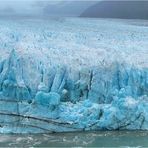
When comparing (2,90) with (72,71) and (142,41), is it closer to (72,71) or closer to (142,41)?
(72,71)

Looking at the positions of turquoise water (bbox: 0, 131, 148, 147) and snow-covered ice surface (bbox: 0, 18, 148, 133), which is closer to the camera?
turquoise water (bbox: 0, 131, 148, 147)

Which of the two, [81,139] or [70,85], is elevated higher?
[70,85]

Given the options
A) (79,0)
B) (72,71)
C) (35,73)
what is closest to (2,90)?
(35,73)

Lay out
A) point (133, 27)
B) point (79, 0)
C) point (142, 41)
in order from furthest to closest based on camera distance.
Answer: point (79, 0)
point (133, 27)
point (142, 41)

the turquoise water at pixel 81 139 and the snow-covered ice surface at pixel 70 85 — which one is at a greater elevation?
the snow-covered ice surface at pixel 70 85

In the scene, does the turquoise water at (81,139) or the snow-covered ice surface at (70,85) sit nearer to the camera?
the turquoise water at (81,139)
